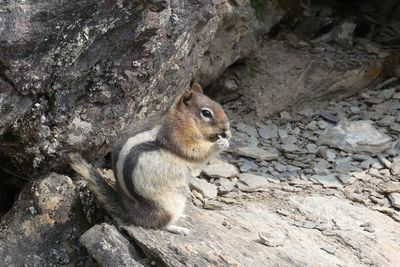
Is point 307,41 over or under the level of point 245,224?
over

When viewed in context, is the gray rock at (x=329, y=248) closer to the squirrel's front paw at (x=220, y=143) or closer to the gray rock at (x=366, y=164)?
the squirrel's front paw at (x=220, y=143)

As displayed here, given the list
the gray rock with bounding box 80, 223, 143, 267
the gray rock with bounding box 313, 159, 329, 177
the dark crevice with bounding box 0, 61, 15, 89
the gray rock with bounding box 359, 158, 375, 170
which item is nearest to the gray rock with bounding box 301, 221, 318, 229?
the gray rock with bounding box 313, 159, 329, 177

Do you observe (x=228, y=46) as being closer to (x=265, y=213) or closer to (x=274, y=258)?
(x=265, y=213)

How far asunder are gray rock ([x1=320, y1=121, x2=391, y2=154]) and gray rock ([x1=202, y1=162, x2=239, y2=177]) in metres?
1.17

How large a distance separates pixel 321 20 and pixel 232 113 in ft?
5.91

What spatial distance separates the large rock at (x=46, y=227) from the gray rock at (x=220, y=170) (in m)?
1.51

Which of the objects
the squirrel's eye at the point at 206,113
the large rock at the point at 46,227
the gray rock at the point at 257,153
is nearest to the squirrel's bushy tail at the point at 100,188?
the large rock at the point at 46,227

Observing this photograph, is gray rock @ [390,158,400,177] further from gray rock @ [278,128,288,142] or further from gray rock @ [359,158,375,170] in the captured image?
gray rock @ [278,128,288,142]

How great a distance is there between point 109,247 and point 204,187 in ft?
5.28

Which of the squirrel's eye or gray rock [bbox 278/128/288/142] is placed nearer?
the squirrel's eye

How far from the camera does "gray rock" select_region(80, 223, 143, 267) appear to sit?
4.59 meters

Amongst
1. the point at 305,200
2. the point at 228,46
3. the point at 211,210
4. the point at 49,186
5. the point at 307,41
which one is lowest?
the point at 49,186

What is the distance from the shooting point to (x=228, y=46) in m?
7.14

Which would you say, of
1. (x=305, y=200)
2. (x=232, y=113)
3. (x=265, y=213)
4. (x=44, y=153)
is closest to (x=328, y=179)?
(x=305, y=200)
